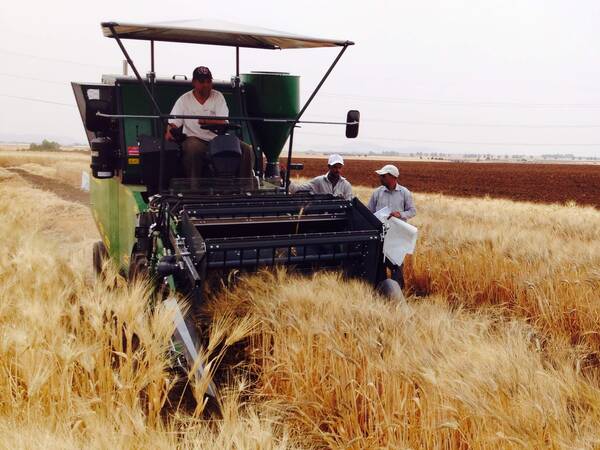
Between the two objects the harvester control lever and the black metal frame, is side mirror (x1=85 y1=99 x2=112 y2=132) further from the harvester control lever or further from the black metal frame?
the harvester control lever

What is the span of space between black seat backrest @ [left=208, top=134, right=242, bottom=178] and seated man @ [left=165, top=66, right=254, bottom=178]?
0.12m

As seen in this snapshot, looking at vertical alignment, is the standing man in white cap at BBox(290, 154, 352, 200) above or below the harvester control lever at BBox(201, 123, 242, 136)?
below

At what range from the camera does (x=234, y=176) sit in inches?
221

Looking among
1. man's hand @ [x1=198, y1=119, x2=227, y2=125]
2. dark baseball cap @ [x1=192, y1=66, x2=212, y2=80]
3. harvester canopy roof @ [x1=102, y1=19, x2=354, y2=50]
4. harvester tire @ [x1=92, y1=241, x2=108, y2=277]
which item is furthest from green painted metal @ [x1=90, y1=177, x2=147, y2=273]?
harvester canopy roof @ [x1=102, y1=19, x2=354, y2=50]

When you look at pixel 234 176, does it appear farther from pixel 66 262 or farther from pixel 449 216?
pixel 449 216

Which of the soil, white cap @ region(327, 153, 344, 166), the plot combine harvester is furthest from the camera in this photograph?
the soil

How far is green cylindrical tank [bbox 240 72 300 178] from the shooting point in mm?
6832

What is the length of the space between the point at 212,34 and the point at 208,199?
6.04 feet

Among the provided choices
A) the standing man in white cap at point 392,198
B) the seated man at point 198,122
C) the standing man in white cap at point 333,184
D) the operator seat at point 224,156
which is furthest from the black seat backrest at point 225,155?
the standing man in white cap at point 392,198

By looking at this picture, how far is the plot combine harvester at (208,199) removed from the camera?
414 cm

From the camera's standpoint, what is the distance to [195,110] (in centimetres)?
573

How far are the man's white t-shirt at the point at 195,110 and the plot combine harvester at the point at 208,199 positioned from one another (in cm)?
18

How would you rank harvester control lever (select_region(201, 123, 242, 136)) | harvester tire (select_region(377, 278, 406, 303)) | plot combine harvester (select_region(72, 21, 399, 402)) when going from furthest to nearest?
1. harvester control lever (select_region(201, 123, 242, 136))
2. harvester tire (select_region(377, 278, 406, 303))
3. plot combine harvester (select_region(72, 21, 399, 402))

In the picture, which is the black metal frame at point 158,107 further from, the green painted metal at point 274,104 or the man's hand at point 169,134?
the green painted metal at point 274,104
